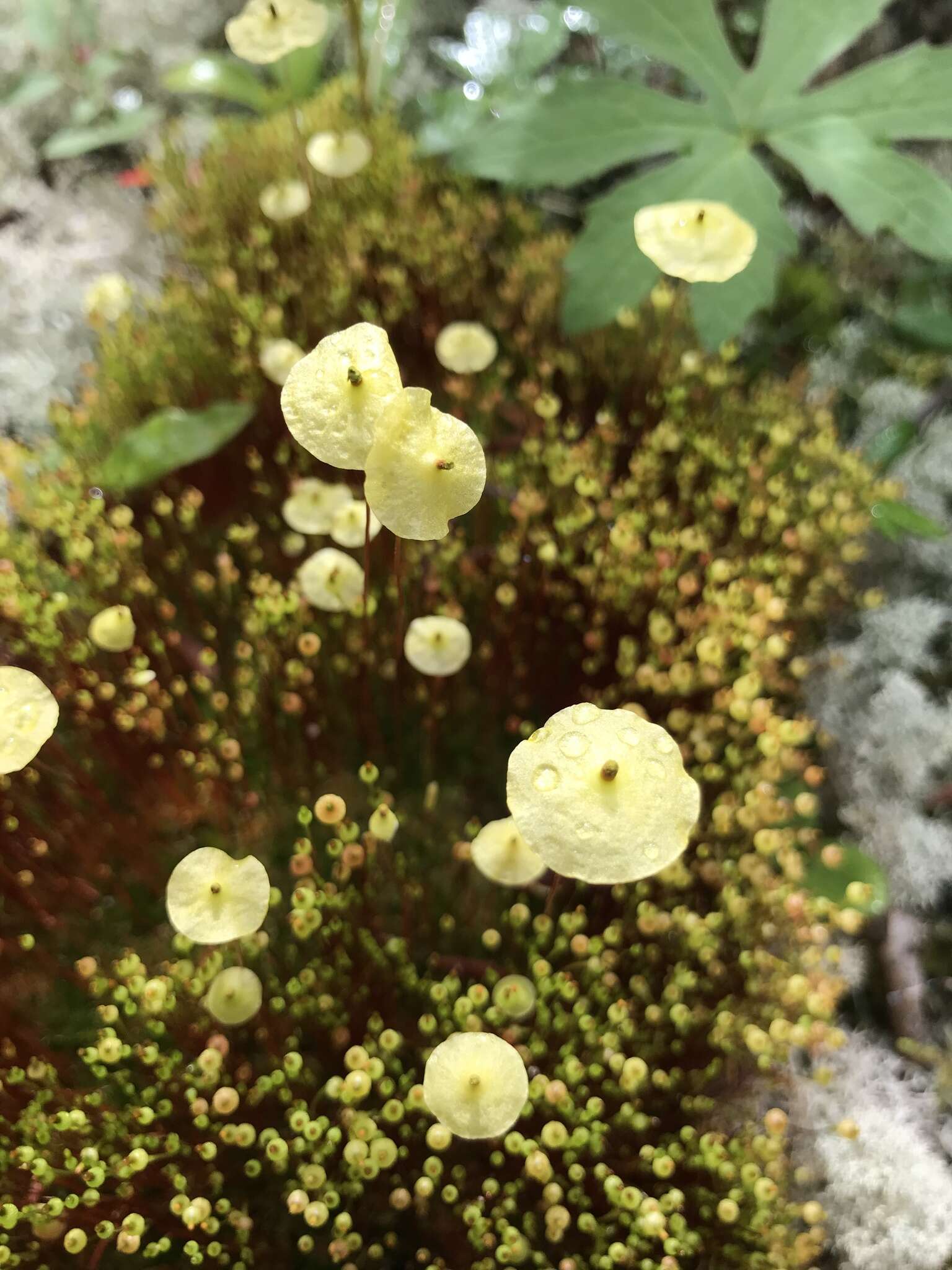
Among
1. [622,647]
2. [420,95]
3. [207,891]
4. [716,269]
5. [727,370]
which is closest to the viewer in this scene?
[207,891]

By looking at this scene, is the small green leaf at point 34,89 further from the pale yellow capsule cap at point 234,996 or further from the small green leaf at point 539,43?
the pale yellow capsule cap at point 234,996

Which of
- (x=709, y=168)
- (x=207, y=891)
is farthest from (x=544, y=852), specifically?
(x=709, y=168)

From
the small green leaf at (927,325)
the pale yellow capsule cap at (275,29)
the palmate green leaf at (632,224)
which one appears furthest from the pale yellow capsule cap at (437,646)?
the small green leaf at (927,325)

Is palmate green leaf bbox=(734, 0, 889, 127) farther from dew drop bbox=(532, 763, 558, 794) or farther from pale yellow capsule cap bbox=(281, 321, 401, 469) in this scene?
dew drop bbox=(532, 763, 558, 794)

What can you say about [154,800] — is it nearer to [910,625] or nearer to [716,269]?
[716,269]

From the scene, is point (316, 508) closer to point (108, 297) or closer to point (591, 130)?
point (108, 297)

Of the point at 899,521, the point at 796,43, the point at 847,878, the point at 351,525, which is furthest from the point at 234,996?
the point at 796,43
